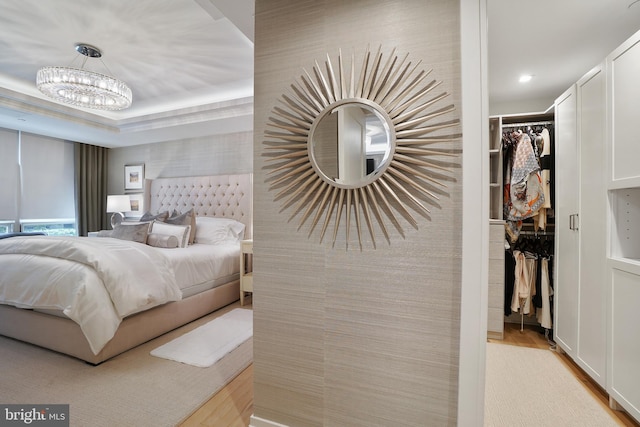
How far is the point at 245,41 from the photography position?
254 cm

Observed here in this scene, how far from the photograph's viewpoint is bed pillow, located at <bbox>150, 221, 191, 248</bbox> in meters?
3.40

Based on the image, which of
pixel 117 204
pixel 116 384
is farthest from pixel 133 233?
pixel 117 204

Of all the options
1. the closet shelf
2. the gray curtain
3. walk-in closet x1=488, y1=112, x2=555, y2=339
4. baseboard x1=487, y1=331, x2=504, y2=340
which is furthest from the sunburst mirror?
the gray curtain

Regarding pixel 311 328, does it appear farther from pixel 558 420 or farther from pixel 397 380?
pixel 558 420

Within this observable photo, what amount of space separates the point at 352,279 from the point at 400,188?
1.51ft

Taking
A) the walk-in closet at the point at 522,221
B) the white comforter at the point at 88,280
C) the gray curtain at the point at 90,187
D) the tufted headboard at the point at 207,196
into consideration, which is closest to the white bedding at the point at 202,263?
the white comforter at the point at 88,280

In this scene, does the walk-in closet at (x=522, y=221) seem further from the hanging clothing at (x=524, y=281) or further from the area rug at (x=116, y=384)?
the area rug at (x=116, y=384)

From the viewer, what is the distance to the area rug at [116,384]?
1584mm

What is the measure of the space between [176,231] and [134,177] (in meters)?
2.61

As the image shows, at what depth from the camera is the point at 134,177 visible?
5.25 m

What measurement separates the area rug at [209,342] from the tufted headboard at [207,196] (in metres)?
1.51

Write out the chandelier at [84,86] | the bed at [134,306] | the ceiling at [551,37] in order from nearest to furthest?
the ceiling at [551,37]
the bed at [134,306]
the chandelier at [84,86]

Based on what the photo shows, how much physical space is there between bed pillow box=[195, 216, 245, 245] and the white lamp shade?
5.76 feet

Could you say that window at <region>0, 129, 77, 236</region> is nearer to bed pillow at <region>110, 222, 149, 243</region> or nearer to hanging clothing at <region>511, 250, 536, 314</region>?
bed pillow at <region>110, 222, 149, 243</region>
